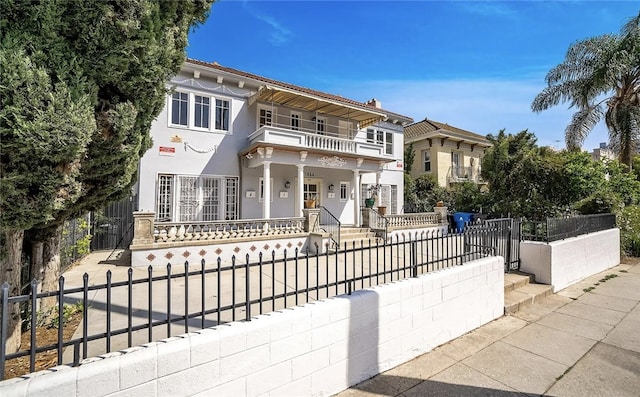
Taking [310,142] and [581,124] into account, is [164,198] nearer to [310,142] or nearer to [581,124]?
[310,142]

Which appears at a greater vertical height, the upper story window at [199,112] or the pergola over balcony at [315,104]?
the pergola over balcony at [315,104]

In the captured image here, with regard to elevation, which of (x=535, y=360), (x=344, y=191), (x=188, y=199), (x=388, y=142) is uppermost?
(x=388, y=142)

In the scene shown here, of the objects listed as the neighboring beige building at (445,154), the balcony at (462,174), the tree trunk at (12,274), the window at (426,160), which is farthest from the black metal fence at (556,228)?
the window at (426,160)

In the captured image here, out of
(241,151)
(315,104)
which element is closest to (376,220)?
(315,104)

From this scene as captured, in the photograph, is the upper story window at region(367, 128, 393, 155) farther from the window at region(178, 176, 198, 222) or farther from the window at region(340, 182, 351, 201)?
the window at region(178, 176, 198, 222)

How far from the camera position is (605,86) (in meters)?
14.5

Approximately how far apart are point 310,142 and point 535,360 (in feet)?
36.1

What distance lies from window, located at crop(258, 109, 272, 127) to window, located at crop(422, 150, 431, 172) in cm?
1503

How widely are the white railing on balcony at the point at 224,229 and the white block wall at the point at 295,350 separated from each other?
740 cm

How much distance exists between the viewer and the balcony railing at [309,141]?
40.2 feet

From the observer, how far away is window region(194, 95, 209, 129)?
12.6 meters

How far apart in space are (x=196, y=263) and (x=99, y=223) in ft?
16.5

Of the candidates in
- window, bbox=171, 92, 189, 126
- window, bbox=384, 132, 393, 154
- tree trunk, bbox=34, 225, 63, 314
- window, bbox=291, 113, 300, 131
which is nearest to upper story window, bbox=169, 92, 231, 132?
window, bbox=171, 92, 189, 126

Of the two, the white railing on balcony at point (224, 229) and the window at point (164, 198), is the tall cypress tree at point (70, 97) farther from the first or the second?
the window at point (164, 198)
